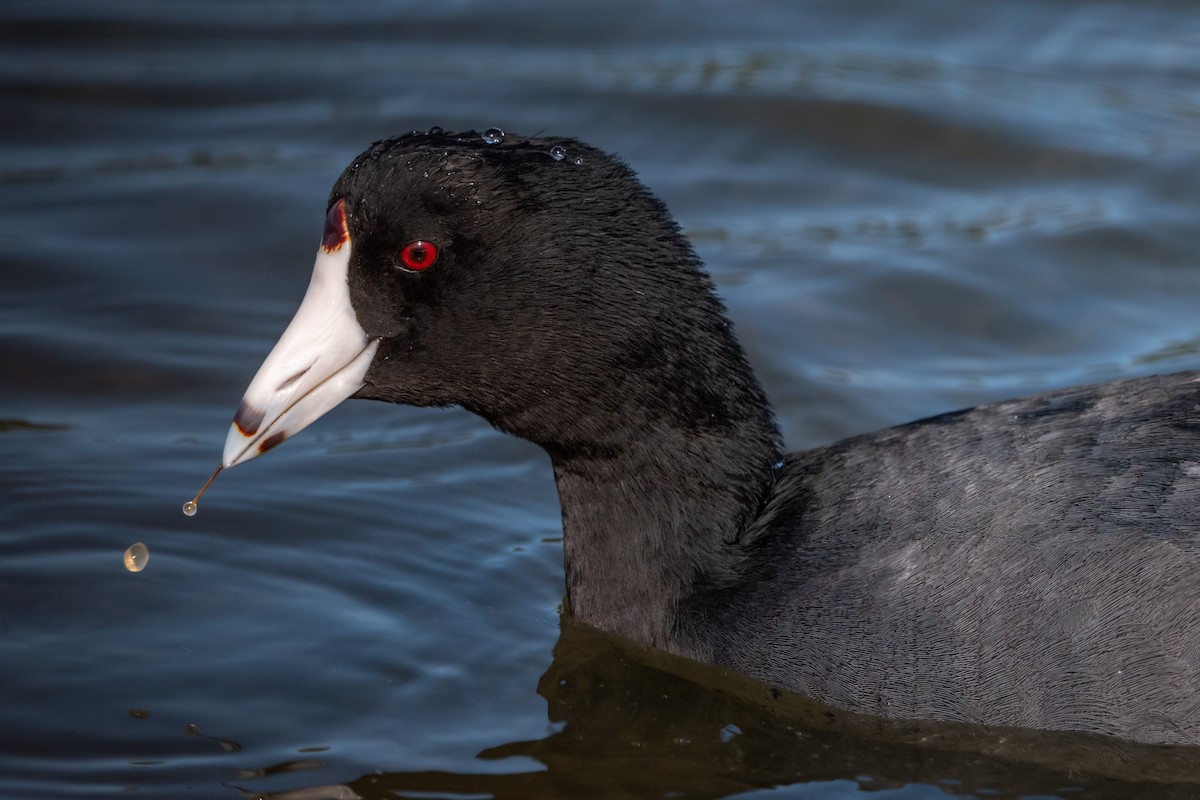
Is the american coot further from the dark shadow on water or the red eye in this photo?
the dark shadow on water

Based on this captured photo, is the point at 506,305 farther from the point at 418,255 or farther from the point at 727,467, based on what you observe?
the point at 727,467

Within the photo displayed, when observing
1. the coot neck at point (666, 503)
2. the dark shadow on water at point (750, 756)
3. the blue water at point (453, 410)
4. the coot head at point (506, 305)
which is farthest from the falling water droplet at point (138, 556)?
the coot neck at point (666, 503)

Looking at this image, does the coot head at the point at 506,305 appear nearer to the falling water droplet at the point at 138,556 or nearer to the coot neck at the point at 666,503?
the coot neck at the point at 666,503

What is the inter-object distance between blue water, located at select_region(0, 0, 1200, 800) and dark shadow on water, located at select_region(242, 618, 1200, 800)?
1 cm

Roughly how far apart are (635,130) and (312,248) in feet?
6.31

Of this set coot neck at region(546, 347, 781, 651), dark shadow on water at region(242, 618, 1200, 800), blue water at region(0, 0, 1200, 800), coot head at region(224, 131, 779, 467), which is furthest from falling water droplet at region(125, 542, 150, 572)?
coot neck at region(546, 347, 781, 651)

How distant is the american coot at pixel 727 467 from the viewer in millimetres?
3697

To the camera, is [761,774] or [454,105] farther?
[454,105]

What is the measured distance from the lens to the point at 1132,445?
12.8 feet

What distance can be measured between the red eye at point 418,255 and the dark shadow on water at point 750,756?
1182 mm

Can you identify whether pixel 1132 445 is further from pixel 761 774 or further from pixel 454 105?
pixel 454 105

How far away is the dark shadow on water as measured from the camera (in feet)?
12.5

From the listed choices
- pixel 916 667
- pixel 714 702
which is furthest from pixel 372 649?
pixel 916 667

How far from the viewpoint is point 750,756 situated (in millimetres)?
4008
